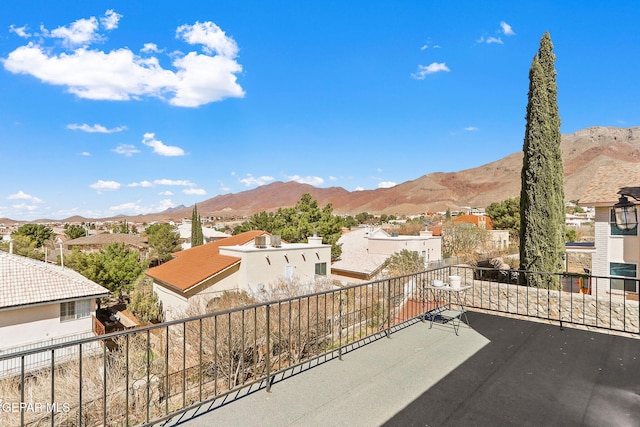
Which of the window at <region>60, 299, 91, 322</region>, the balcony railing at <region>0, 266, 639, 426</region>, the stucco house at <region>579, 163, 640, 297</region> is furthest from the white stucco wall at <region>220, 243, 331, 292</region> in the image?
the stucco house at <region>579, 163, 640, 297</region>

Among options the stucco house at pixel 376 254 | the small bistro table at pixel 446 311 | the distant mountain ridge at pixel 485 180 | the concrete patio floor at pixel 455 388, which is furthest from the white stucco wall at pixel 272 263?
the distant mountain ridge at pixel 485 180

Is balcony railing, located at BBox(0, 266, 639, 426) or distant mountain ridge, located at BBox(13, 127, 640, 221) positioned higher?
distant mountain ridge, located at BBox(13, 127, 640, 221)

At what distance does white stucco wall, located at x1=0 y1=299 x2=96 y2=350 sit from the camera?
1270 centimetres

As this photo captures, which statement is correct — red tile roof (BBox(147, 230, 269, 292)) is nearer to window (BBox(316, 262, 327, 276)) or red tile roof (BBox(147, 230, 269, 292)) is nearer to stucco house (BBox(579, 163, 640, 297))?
window (BBox(316, 262, 327, 276))

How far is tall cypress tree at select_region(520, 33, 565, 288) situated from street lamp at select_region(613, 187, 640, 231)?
1.98 meters

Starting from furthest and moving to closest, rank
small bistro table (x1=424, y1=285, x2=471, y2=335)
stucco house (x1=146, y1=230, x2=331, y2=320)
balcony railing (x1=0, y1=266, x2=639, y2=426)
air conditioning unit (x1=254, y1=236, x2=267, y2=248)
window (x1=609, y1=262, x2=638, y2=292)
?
air conditioning unit (x1=254, y1=236, x2=267, y2=248) → stucco house (x1=146, y1=230, x2=331, y2=320) → window (x1=609, y1=262, x2=638, y2=292) → small bistro table (x1=424, y1=285, x2=471, y2=335) → balcony railing (x1=0, y1=266, x2=639, y2=426)

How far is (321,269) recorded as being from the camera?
21828mm

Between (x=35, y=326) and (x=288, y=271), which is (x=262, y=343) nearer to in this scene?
(x=288, y=271)

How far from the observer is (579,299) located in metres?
5.94

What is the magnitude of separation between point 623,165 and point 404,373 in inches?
684

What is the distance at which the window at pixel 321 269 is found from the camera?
21531mm

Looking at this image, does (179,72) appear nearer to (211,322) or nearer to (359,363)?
(211,322)

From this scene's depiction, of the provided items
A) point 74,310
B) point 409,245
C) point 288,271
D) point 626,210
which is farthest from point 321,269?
point 626,210

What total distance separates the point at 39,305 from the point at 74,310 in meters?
1.53
